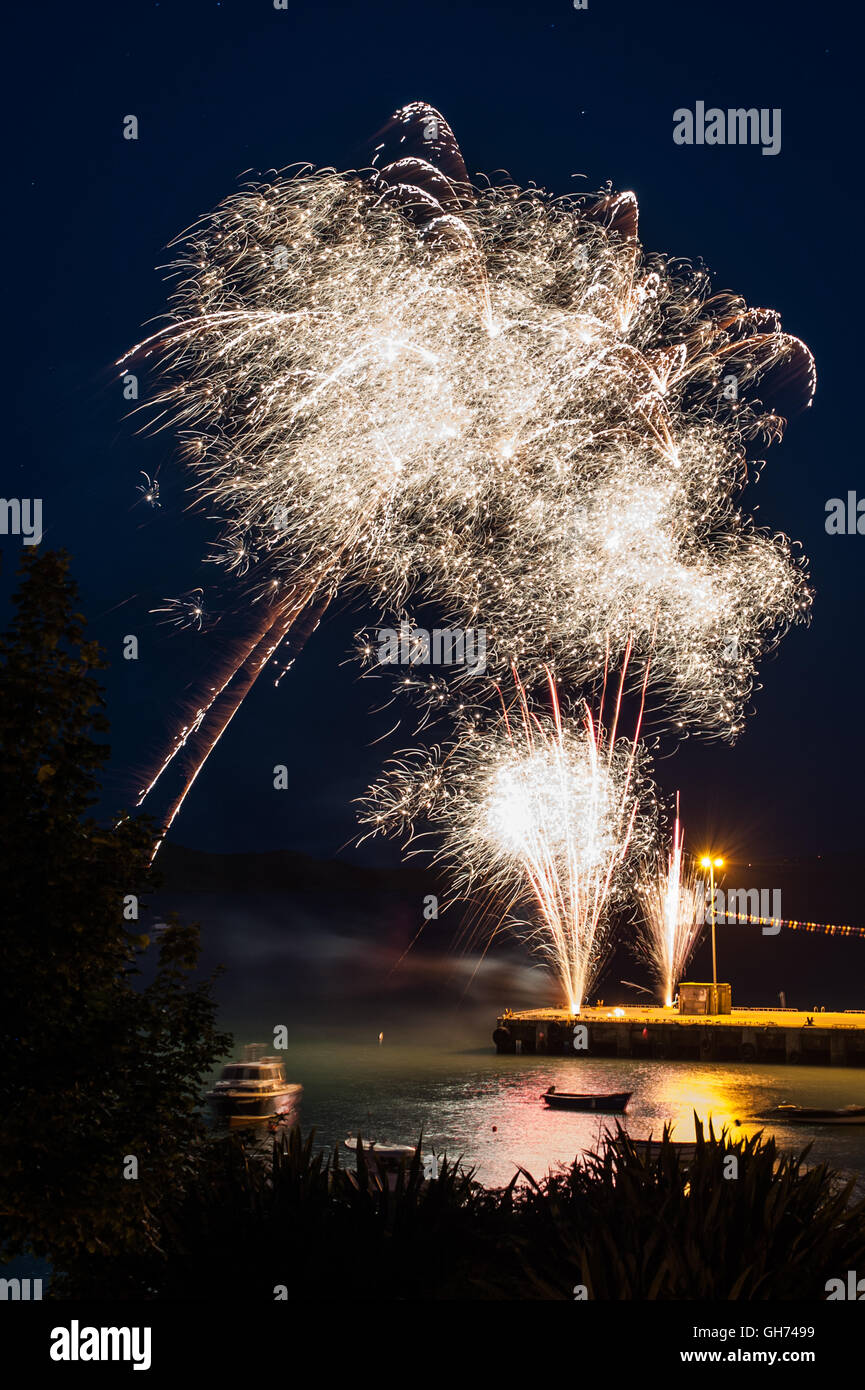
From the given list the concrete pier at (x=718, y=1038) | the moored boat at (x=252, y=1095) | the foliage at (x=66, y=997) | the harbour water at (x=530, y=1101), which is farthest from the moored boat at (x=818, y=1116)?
the foliage at (x=66, y=997)

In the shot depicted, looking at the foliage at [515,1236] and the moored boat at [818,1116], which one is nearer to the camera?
the foliage at [515,1236]

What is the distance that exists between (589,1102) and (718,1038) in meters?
21.0

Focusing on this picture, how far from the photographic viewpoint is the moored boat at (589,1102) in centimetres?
6444

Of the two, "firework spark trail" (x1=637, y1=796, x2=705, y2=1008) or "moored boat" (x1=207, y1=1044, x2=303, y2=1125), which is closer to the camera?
"moored boat" (x1=207, y1=1044, x2=303, y2=1125)

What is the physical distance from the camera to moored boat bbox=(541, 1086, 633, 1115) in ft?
211

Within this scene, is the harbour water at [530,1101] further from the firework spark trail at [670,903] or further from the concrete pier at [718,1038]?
the firework spark trail at [670,903]

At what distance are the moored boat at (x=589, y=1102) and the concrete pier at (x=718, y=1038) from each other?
13015 millimetres

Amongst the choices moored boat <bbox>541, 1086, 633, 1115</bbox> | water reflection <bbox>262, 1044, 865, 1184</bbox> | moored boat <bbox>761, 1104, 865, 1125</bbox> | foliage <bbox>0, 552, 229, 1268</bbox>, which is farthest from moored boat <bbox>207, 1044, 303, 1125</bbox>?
foliage <bbox>0, 552, 229, 1268</bbox>

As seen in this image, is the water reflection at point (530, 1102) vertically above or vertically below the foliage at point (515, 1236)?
below

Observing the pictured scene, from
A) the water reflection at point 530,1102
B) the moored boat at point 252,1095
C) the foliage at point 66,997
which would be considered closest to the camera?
the foliage at point 66,997

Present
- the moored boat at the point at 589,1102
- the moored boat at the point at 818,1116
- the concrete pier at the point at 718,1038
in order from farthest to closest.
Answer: the concrete pier at the point at 718,1038 < the moored boat at the point at 589,1102 < the moored boat at the point at 818,1116

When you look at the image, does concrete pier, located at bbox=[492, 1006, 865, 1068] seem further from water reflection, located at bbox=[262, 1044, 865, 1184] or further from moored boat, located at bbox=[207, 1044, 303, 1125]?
moored boat, located at bbox=[207, 1044, 303, 1125]

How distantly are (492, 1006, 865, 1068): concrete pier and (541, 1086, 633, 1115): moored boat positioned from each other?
13.0 meters
